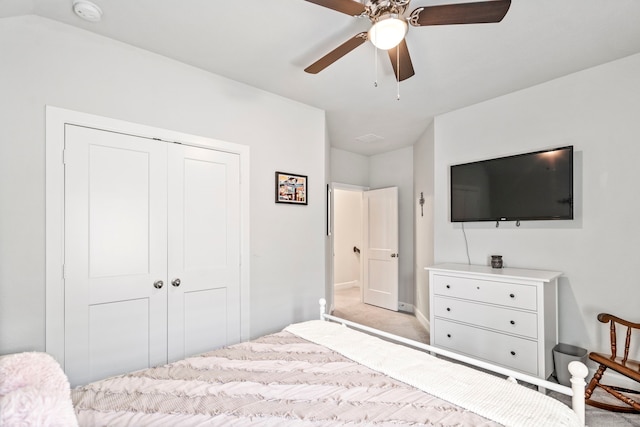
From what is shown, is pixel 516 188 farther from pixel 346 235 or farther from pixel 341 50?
pixel 346 235

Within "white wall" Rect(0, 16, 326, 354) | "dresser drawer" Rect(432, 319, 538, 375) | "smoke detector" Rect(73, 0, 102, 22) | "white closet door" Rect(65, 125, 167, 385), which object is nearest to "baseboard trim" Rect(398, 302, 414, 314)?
"dresser drawer" Rect(432, 319, 538, 375)

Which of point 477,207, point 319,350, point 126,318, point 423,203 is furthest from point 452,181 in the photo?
point 126,318

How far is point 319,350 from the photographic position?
1.71 m

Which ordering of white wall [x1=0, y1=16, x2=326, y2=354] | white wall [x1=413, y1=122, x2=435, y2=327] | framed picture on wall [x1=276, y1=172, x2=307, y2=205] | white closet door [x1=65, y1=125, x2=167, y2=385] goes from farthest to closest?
white wall [x1=413, y1=122, x2=435, y2=327]
framed picture on wall [x1=276, y1=172, x2=307, y2=205]
white closet door [x1=65, y1=125, x2=167, y2=385]
white wall [x1=0, y1=16, x2=326, y2=354]

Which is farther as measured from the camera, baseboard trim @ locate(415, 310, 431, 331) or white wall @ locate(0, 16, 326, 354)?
baseboard trim @ locate(415, 310, 431, 331)

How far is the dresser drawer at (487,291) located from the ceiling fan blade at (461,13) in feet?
6.46

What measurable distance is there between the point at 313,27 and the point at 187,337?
2.46 metres

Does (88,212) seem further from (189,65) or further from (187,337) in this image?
(189,65)

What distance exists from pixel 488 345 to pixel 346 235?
168 inches

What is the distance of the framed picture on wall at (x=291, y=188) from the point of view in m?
3.04

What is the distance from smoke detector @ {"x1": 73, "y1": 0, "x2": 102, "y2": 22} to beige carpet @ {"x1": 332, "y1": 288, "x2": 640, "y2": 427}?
4.05 m

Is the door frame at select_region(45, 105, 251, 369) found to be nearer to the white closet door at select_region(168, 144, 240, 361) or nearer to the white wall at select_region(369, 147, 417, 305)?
the white closet door at select_region(168, 144, 240, 361)

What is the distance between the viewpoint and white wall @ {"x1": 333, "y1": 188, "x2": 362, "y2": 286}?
21.5 ft

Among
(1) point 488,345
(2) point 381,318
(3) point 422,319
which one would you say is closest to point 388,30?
(1) point 488,345
